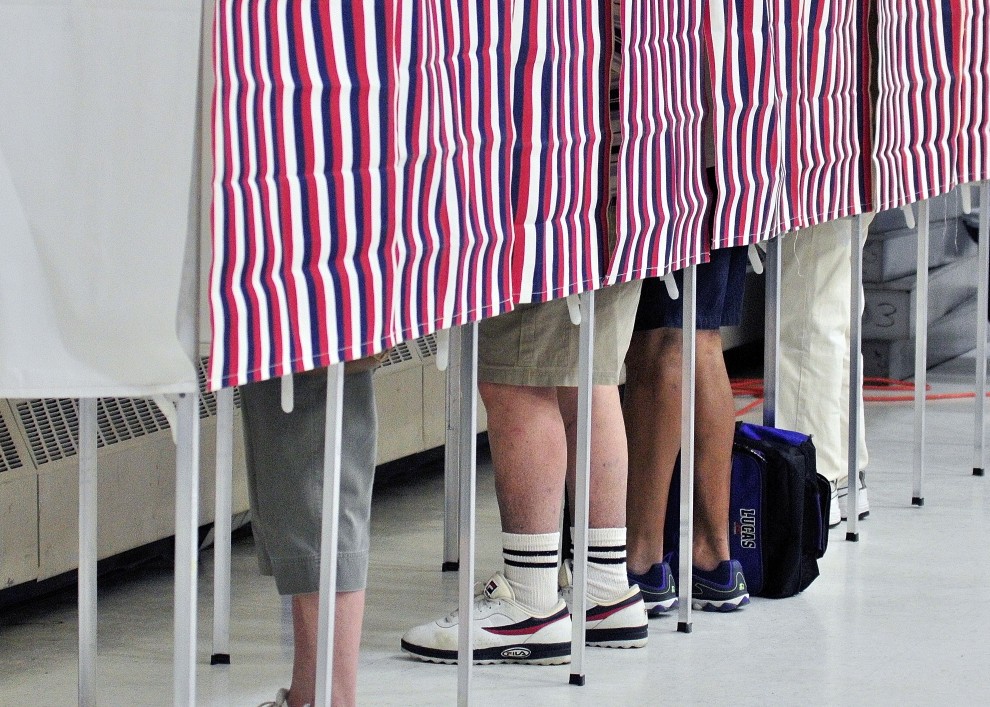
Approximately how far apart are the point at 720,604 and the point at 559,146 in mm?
1166

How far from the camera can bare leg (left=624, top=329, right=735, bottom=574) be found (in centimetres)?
295

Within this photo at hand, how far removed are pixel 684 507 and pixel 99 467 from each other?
3.95 feet

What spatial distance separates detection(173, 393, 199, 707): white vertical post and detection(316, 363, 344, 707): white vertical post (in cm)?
19

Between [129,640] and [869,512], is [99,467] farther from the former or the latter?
[869,512]

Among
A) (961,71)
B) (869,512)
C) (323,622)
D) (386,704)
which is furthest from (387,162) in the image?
(961,71)

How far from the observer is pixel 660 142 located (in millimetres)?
2635

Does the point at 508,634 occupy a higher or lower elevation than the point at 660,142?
lower

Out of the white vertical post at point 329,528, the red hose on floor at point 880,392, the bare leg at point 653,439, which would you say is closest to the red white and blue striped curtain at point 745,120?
the bare leg at point 653,439

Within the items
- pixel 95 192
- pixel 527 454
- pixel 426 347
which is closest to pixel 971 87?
pixel 426 347

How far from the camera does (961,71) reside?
418 centimetres

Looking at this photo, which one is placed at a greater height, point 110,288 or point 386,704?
point 110,288

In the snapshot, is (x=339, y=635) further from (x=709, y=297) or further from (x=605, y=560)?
(x=709, y=297)

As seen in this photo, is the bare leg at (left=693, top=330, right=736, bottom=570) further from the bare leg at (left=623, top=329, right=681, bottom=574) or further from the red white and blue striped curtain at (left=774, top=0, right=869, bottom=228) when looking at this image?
the red white and blue striped curtain at (left=774, top=0, right=869, bottom=228)

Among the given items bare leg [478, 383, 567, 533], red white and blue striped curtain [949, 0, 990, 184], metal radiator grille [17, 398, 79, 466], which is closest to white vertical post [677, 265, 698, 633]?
bare leg [478, 383, 567, 533]
